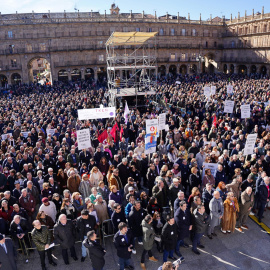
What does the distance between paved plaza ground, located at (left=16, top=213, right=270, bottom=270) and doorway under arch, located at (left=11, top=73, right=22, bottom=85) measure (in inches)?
1775

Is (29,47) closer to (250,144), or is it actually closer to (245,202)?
(250,144)

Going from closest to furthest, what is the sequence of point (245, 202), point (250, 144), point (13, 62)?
point (245, 202), point (250, 144), point (13, 62)

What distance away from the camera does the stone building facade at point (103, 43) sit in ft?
140

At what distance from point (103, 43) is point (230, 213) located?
44584mm

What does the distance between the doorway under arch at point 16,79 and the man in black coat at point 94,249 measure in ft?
151

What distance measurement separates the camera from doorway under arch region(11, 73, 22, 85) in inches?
1815

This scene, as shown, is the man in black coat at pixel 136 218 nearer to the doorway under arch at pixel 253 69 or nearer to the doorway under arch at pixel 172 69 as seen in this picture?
the doorway under arch at pixel 172 69

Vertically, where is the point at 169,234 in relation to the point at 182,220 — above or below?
below

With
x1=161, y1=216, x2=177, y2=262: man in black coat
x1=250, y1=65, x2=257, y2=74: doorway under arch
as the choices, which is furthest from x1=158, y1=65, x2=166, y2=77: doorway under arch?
x1=161, y1=216, x2=177, y2=262: man in black coat

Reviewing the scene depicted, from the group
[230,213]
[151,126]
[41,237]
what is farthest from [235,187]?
[41,237]

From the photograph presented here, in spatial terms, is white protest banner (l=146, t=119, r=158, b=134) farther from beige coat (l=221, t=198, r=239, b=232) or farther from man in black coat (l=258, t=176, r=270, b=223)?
man in black coat (l=258, t=176, r=270, b=223)

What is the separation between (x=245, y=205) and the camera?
7.06 m

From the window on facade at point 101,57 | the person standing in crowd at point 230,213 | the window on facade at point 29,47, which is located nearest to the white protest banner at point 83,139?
the person standing in crowd at point 230,213

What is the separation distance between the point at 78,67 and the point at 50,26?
25.8 feet
